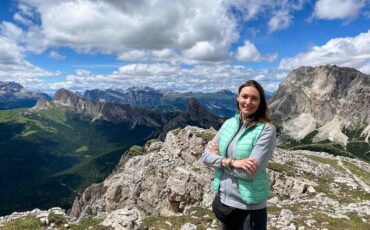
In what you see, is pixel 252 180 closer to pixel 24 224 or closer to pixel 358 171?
pixel 24 224

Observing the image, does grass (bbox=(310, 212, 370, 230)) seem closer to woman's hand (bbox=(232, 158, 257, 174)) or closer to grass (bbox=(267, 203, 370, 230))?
grass (bbox=(267, 203, 370, 230))

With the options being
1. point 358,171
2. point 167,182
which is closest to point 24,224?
point 167,182

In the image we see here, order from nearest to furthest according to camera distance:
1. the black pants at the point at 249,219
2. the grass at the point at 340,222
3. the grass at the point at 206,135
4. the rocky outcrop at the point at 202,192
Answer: the black pants at the point at 249,219 → the grass at the point at 340,222 → the rocky outcrop at the point at 202,192 → the grass at the point at 206,135

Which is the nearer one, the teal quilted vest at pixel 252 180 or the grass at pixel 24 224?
the teal quilted vest at pixel 252 180

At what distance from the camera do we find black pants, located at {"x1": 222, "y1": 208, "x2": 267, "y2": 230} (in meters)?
10.7

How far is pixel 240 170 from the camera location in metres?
10.3

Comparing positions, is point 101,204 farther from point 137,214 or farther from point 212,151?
point 212,151

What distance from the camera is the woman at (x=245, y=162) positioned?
10.4 m

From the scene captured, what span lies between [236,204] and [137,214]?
13.2 metres

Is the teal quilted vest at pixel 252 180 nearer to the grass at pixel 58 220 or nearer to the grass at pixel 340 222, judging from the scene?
the grass at pixel 340 222

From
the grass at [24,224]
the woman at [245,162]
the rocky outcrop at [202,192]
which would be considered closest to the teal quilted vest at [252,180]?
the woman at [245,162]

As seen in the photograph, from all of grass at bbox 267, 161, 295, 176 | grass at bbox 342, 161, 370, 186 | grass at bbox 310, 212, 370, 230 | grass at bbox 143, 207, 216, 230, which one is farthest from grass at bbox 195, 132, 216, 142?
grass at bbox 310, 212, 370, 230

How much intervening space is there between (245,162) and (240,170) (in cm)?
33

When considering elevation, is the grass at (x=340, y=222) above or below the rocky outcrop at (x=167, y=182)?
above
